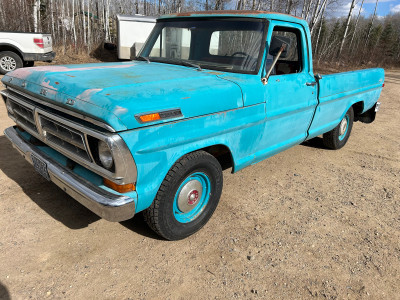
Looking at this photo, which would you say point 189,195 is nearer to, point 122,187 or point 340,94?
point 122,187

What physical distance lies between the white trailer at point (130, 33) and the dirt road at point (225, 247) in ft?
35.6

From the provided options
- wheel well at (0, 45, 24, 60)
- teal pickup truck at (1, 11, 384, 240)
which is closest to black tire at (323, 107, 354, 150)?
teal pickup truck at (1, 11, 384, 240)

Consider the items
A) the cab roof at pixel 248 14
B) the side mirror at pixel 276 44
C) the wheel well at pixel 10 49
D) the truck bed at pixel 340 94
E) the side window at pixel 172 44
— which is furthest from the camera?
the wheel well at pixel 10 49

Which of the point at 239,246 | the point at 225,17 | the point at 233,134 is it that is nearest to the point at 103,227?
the point at 239,246

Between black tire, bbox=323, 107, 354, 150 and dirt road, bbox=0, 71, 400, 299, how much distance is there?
126 centimetres

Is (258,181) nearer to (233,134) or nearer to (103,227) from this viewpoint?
(233,134)

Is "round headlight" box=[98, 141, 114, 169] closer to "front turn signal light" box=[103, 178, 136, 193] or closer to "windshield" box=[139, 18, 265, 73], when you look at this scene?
"front turn signal light" box=[103, 178, 136, 193]

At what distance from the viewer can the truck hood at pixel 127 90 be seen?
82.8 inches

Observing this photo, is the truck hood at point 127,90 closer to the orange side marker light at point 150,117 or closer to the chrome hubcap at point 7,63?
the orange side marker light at point 150,117

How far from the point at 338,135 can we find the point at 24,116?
4.83 m

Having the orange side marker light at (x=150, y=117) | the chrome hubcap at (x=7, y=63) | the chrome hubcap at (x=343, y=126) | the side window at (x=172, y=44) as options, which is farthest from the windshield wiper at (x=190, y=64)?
the chrome hubcap at (x=7, y=63)

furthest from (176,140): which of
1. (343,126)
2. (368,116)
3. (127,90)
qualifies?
(368,116)

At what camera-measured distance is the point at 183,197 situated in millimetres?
2754

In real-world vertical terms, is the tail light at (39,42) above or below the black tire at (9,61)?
above
